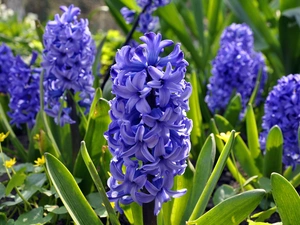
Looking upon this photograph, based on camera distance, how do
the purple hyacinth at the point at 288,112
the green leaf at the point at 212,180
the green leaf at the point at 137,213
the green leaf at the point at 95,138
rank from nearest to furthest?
the green leaf at the point at 212,180 < the green leaf at the point at 137,213 < the green leaf at the point at 95,138 < the purple hyacinth at the point at 288,112

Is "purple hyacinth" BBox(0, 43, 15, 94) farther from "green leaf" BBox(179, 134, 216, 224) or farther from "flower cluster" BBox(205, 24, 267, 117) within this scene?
"green leaf" BBox(179, 134, 216, 224)

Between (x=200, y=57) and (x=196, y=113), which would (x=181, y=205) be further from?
(x=200, y=57)

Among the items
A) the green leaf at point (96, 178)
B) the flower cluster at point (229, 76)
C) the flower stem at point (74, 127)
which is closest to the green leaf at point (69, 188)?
the green leaf at point (96, 178)

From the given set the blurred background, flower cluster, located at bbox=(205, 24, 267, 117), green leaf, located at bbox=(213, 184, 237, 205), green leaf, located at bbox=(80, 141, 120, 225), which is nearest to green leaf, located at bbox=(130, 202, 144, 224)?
green leaf, located at bbox=(80, 141, 120, 225)

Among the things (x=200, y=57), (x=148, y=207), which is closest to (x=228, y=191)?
(x=148, y=207)

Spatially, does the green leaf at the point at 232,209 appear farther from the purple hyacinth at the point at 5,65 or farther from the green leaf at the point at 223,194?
the purple hyacinth at the point at 5,65

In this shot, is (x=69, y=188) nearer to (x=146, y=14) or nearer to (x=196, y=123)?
(x=196, y=123)

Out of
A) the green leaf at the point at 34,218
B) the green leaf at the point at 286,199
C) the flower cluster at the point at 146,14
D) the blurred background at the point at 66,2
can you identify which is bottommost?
the green leaf at the point at 286,199
